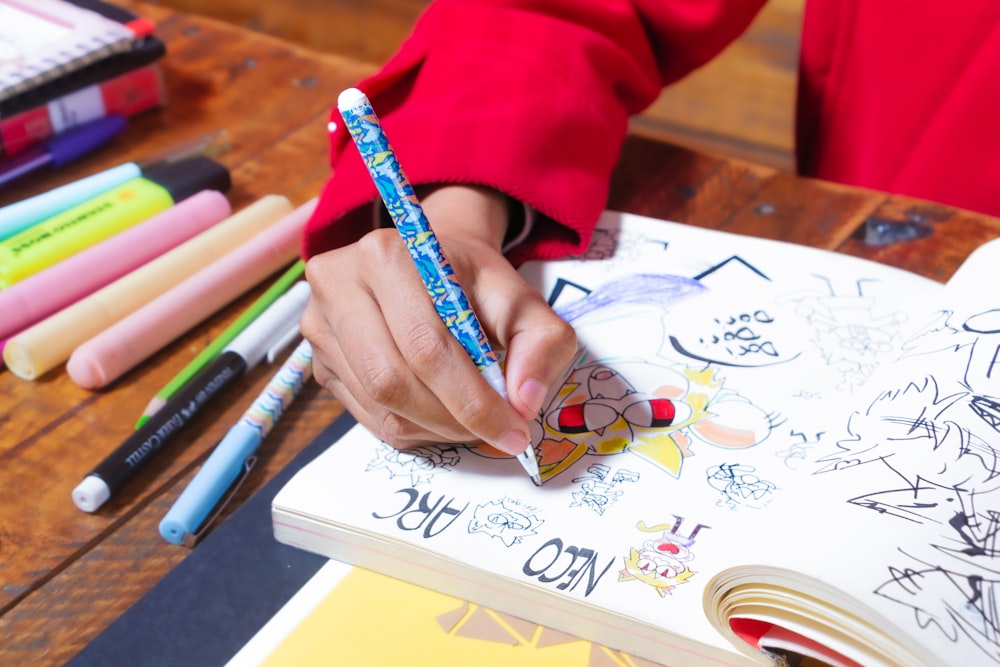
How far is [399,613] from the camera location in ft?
1.28

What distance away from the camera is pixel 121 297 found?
1.80 ft

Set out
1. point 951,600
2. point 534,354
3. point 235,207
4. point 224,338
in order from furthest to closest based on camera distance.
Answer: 1. point 235,207
2. point 224,338
3. point 534,354
4. point 951,600

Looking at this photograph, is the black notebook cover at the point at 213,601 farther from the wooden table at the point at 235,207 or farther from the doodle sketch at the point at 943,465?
the doodle sketch at the point at 943,465

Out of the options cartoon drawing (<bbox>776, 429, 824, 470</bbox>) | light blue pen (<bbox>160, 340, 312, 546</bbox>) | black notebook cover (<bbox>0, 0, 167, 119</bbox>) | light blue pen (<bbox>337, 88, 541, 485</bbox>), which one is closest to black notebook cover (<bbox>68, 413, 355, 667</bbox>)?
light blue pen (<bbox>160, 340, 312, 546</bbox>)

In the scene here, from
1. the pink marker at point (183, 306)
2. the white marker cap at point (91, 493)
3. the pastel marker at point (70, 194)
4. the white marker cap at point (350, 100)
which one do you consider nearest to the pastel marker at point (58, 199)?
the pastel marker at point (70, 194)

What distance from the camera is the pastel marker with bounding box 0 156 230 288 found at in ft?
1.83

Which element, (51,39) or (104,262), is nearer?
(104,262)

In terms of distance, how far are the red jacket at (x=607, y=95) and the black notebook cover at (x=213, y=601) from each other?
206mm

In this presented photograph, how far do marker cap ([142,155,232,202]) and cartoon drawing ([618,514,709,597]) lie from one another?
0.41 m

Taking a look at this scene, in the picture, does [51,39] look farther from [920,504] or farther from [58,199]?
[920,504]

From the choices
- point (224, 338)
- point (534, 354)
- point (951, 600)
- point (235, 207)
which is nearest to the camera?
point (951, 600)

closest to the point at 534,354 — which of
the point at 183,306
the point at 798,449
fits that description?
the point at 798,449

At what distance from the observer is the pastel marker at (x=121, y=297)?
Answer: 52 cm

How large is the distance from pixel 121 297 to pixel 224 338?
0.07 m
